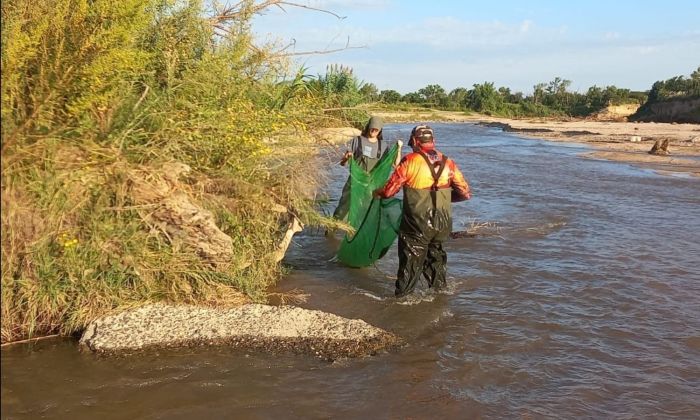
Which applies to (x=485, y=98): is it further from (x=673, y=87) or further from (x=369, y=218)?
(x=369, y=218)

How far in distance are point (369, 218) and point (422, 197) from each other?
3.50 ft

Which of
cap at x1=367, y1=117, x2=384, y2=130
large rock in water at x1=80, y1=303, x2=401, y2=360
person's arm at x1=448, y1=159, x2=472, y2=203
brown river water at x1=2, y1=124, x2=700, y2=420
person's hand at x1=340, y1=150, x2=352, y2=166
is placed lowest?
brown river water at x1=2, y1=124, x2=700, y2=420

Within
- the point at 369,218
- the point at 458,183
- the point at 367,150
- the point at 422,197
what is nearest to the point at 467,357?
the point at 422,197

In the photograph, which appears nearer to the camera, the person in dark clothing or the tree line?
the person in dark clothing

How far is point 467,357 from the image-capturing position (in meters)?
4.79

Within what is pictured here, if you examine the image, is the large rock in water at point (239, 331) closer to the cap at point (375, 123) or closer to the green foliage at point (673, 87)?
the cap at point (375, 123)

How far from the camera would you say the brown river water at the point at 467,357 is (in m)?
3.91

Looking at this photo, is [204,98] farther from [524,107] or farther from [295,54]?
[524,107]

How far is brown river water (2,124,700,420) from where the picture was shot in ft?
12.8

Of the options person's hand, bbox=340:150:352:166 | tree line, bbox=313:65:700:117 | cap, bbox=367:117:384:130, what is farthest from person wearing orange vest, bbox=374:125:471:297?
tree line, bbox=313:65:700:117

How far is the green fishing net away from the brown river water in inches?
9.2

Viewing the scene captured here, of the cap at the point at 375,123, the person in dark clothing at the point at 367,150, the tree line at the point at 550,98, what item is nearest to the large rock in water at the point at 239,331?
the person in dark clothing at the point at 367,150

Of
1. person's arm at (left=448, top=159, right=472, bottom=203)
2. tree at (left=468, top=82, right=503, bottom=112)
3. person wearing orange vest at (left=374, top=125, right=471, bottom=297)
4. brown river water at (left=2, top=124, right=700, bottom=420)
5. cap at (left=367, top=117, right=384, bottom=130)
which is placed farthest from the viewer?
tree at (left=468, top=82, right=503, bottom=112)

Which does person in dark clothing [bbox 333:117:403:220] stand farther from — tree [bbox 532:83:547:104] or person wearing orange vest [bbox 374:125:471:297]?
tree [bbox 532:83:547:104]
